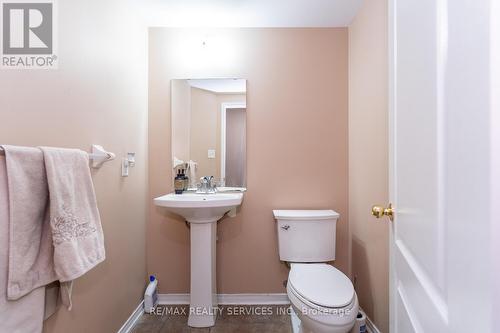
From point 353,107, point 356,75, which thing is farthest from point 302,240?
point 356,75

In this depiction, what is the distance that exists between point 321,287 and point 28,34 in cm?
183

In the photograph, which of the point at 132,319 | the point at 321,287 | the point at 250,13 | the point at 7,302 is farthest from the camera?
the point at 250,13

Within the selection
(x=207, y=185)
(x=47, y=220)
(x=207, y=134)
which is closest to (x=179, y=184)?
(x=207, y=185)

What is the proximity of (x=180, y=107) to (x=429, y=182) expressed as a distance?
1914 millimetres

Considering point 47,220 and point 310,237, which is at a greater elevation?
point 47,220

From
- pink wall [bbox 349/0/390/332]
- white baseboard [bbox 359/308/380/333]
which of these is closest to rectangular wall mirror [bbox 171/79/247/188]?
pink wall [bbox 349/0/390/332]

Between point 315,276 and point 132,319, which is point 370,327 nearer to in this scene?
point 315,276

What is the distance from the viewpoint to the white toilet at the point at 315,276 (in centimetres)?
123

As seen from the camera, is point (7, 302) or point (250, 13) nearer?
point (7, 302)

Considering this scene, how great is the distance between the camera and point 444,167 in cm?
48

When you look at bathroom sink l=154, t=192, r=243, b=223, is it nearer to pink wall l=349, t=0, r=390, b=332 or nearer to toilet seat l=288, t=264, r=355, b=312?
toilet seat l=288, t=264, r=355, b=312

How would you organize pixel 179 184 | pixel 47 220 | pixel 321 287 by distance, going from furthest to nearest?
pixel 179 184
pixel 321 287
pixel 47 220

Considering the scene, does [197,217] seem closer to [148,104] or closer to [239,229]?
[239,229]

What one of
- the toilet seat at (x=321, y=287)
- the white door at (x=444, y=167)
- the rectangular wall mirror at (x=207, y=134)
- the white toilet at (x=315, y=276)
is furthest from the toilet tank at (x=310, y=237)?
the white door at (x=444, y=167)
